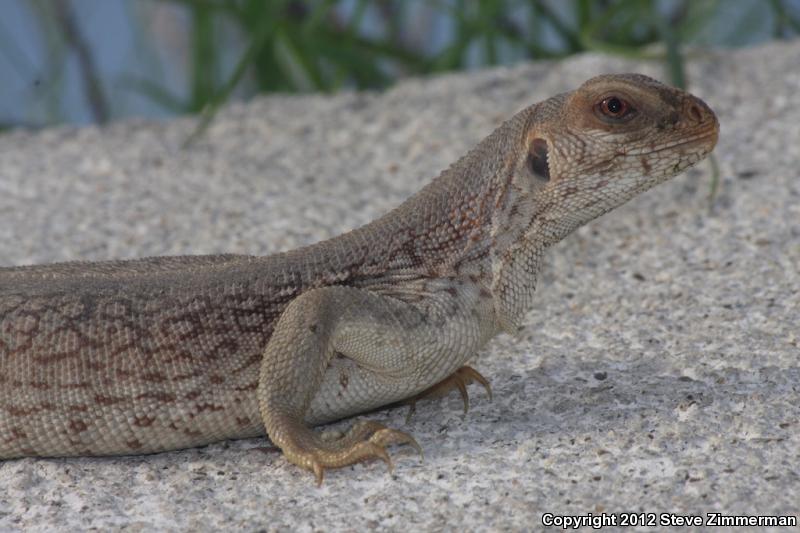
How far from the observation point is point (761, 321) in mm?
4125

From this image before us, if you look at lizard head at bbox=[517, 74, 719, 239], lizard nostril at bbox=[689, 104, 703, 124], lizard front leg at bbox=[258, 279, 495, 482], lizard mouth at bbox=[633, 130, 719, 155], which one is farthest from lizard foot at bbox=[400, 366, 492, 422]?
lizard nostril at bbox=[689, 104, 703, 124]

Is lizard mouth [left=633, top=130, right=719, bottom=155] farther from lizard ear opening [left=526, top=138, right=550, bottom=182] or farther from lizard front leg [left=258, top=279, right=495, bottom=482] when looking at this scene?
lizard front leg [left=258, top=279, right=495, bottom=482]

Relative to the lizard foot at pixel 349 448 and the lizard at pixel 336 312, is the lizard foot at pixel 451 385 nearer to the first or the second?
the lizard at pixel 336 312

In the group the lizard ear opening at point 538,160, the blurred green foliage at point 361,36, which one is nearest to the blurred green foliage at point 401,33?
the blurred green foliage at point 361,36

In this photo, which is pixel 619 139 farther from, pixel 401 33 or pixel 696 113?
pixel 401 33

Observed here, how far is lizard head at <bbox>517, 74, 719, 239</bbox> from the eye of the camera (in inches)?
137

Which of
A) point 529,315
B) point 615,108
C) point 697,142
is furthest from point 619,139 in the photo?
point 529,315

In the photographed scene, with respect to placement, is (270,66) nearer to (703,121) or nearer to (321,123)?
(321,123)

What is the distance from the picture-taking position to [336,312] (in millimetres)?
3455

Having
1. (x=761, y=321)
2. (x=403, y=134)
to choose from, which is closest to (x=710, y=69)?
(x=403, y=134)

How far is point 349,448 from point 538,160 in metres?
1.06

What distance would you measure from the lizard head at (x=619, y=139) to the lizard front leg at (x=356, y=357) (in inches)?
18.0

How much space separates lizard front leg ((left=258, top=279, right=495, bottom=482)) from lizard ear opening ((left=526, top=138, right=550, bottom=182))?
412 mm

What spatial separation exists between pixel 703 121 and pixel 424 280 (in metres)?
0.98
